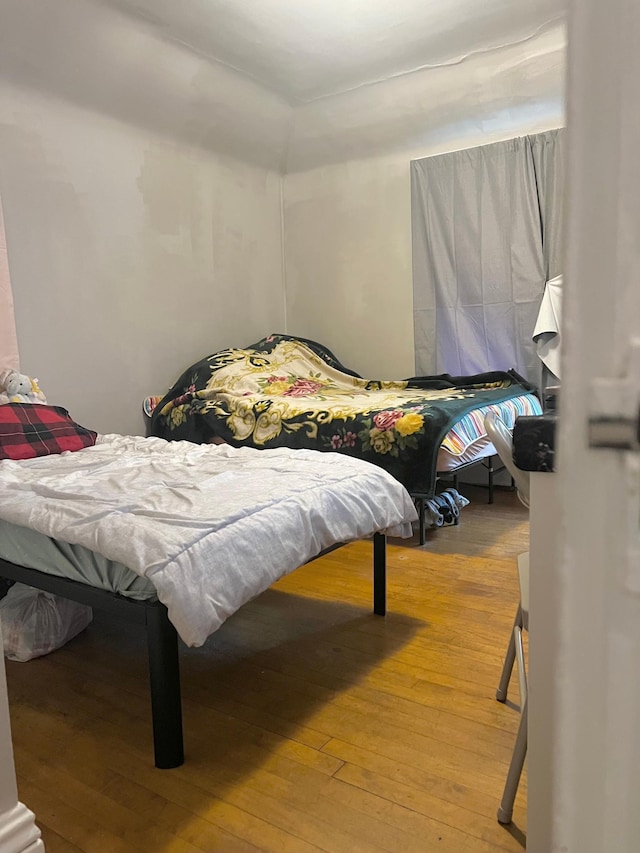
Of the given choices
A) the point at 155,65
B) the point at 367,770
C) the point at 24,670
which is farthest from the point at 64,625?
the point at 155,65

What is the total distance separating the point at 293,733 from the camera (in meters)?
1.66

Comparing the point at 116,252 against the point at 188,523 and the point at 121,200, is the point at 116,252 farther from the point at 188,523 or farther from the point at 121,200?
the point at 188,523

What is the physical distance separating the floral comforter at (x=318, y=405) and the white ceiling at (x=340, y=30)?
5.91 ft

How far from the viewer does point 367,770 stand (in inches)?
59.4

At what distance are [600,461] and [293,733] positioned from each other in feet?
5.15

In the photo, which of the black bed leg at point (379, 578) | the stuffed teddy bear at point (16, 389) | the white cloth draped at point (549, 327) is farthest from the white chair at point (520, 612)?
the white cloth draped at point (549, 327)

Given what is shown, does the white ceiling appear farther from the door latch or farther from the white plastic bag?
the door latch

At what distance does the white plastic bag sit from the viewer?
205 centimetres

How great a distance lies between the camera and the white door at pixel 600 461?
0.30 metres

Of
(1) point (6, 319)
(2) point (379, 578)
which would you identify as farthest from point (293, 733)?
(1) point (6, 319)

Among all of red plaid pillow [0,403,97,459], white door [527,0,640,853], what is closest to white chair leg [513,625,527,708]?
white door [527,0,640,853]

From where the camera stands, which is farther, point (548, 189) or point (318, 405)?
point (548, 189)

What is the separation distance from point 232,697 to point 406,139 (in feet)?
13.0

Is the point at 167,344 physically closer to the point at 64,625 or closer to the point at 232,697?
the point at 64,625
